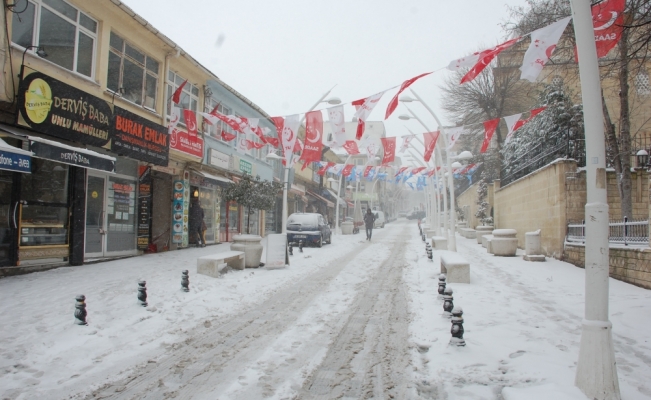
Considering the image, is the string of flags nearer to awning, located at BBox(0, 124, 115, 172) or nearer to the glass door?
the glass door

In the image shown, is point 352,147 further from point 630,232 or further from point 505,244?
point 630,232

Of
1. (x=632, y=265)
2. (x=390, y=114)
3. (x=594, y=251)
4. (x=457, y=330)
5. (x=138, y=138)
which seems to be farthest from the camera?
(x=138, y=138)

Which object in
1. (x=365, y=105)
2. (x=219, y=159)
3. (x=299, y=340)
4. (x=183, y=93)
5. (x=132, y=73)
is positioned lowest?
(x=299, y=340)

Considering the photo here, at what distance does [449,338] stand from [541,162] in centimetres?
1320

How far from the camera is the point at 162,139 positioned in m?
14.7

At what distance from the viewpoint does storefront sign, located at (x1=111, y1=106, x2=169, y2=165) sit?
1229 cm

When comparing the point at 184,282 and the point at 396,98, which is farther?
the point at 396,98

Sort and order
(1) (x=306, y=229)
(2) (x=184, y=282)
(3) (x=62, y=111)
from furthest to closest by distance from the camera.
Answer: (1) (x=306, y=229) → (3) (x=62, y=111) → (2) (x=184, y=282)

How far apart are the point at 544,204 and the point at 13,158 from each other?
15.4m

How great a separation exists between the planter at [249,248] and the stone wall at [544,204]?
376 inches

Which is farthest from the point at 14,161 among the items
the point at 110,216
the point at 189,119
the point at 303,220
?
the point at 303,220

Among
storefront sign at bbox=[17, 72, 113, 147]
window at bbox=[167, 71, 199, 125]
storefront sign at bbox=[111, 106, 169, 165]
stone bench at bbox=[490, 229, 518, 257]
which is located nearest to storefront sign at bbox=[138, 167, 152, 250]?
storefront sign at bbox=[111, 106, 169, 165]

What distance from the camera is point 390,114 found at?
11.4 m

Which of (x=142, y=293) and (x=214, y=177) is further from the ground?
(x=214, y=177)
